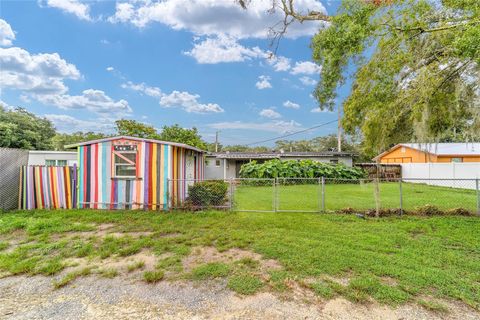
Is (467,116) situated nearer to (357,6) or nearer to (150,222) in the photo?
(357,6)

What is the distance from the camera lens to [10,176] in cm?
788

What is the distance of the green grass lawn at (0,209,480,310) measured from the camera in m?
3.20

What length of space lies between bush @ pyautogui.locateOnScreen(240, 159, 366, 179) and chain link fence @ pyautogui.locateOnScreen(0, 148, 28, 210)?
12.5m

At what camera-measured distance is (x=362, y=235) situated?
525 cm

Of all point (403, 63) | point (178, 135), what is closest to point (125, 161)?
point (403, 63)

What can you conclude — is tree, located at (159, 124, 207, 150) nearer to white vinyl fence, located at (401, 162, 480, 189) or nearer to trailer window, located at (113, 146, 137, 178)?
Answer: trailer window, located at (113, 146, 137, 178)

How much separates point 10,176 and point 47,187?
3.71 feet

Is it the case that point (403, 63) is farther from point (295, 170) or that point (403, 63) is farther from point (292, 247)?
point (295, 170)

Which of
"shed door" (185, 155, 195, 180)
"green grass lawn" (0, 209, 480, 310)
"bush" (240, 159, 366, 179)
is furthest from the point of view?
"bush" (240, 159, 366, 179)

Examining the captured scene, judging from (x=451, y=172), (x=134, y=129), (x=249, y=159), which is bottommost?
(x=451, y=172)

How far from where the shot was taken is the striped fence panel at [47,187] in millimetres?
8023

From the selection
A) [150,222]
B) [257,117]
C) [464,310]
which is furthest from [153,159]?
[257,117]

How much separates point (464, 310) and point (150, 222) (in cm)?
615

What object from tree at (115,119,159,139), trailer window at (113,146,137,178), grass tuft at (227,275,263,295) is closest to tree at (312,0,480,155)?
grass tuft at (227,275,263,295)
